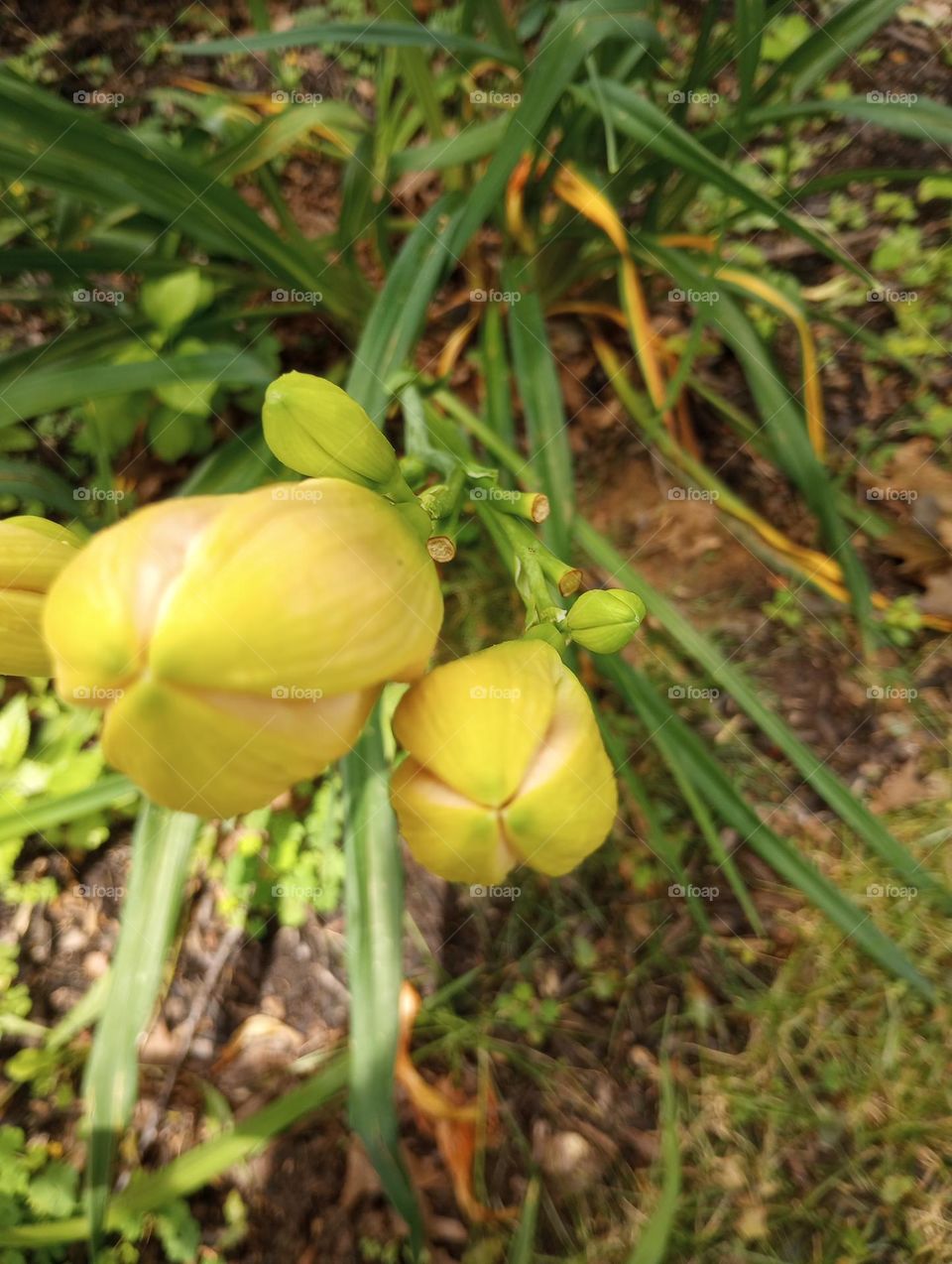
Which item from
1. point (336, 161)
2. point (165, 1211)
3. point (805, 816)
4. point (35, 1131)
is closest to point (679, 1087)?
point (805, 816)

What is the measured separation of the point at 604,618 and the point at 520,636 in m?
0.44

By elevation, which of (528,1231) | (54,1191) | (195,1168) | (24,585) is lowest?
(54,1191)

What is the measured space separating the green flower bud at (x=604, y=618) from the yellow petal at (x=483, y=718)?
66mm

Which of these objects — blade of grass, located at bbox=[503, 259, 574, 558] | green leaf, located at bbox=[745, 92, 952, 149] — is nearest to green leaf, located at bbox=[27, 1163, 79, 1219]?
blade of grass, located at bbox=[503, 259, 574, 558]

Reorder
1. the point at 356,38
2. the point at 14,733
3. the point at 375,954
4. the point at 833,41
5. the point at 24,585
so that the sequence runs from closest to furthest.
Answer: the point at 24,585, the point at 375,954, the point at 356,38, the point at 833,41, the point at 14,733

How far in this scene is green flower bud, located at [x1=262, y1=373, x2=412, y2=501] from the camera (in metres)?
0.68

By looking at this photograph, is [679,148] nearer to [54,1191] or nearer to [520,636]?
[520,636]

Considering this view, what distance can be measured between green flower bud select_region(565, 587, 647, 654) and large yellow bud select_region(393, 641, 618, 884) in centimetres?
7

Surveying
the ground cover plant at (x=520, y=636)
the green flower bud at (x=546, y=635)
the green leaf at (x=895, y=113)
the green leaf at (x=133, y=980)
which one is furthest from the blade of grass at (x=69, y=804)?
the green leaf at (x=895, y=113)

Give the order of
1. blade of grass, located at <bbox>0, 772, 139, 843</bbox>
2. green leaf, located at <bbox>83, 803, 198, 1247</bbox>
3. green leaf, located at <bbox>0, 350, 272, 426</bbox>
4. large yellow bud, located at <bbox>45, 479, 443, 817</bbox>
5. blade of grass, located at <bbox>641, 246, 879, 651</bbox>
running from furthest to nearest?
blade of grass, located at <bbox>641, 246, 879, 651</bbox> → blade of grass, located at <bbox>0, 772, 139, 843</bbox> → green leaf, located at <bbox>0, 350, 272, 426</bbox> → green leaf, located at <bbox>83, 803, 198, 1247</bbox> → large yellow bud, located at <bbox>45, 479, 443, 817</bbox>

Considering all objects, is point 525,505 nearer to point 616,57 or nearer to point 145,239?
point 616,57

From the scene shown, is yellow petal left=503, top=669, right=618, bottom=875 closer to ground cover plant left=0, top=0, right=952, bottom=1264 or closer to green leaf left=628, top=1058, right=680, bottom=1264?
ground cover plant left=0, top=0, right=952, bottom=1264

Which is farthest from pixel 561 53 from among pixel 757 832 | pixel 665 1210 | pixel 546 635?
pixel 665 1210

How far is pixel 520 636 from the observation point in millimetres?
1137
